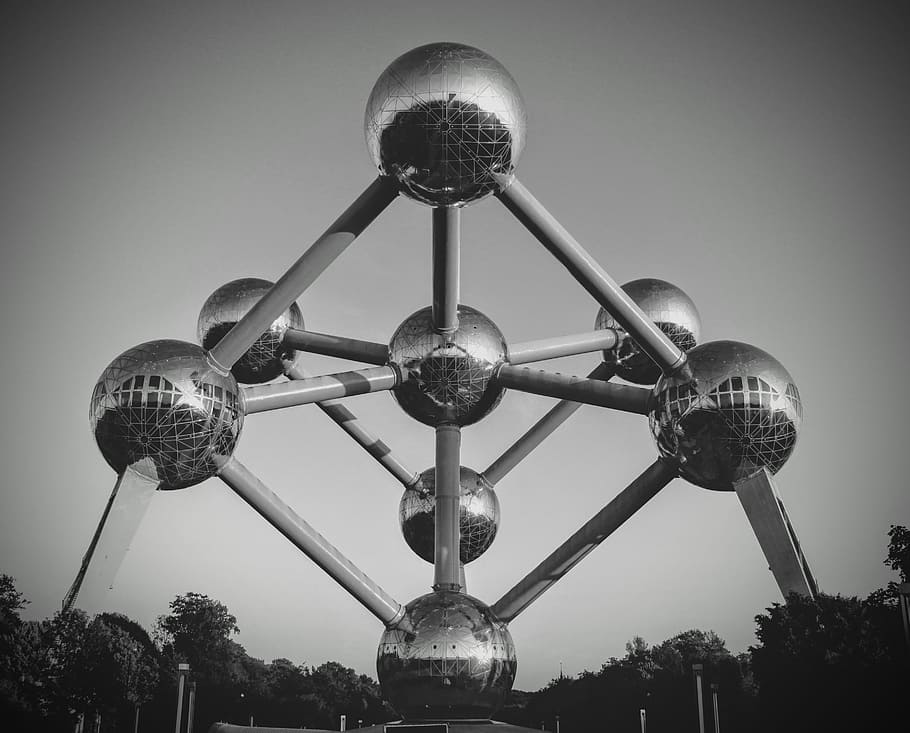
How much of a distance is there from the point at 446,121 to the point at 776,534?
20.8 feet

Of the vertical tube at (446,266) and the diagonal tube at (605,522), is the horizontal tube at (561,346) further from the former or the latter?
the diagonal tube at (605,522)

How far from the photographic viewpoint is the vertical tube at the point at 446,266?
12977mm

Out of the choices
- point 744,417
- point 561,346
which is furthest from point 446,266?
point 744,417

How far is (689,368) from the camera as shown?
497 inches

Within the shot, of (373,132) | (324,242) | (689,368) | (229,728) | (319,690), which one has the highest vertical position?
(319,690)

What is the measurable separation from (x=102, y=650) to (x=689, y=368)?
131 feet

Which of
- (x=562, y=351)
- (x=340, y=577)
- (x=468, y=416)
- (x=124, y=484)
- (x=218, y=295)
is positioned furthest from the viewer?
(x=218, y=295)

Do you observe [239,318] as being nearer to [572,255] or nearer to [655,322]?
[572,255]

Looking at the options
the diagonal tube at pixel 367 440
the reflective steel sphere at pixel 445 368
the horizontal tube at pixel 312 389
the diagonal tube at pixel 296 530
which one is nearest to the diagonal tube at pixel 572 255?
the reflective steel sphere at pixel 445 368

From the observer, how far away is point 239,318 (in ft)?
52.3

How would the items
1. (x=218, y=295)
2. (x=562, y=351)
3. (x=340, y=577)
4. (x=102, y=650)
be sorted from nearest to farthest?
(x=340, y=577)
(x=562, y=351)
(x=218, y=295)
(x=102, y=650)

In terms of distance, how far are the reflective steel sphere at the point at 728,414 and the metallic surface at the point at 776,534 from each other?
0.72 feet

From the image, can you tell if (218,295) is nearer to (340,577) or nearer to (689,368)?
(340,577)

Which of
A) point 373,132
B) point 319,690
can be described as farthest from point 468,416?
point 319,690
